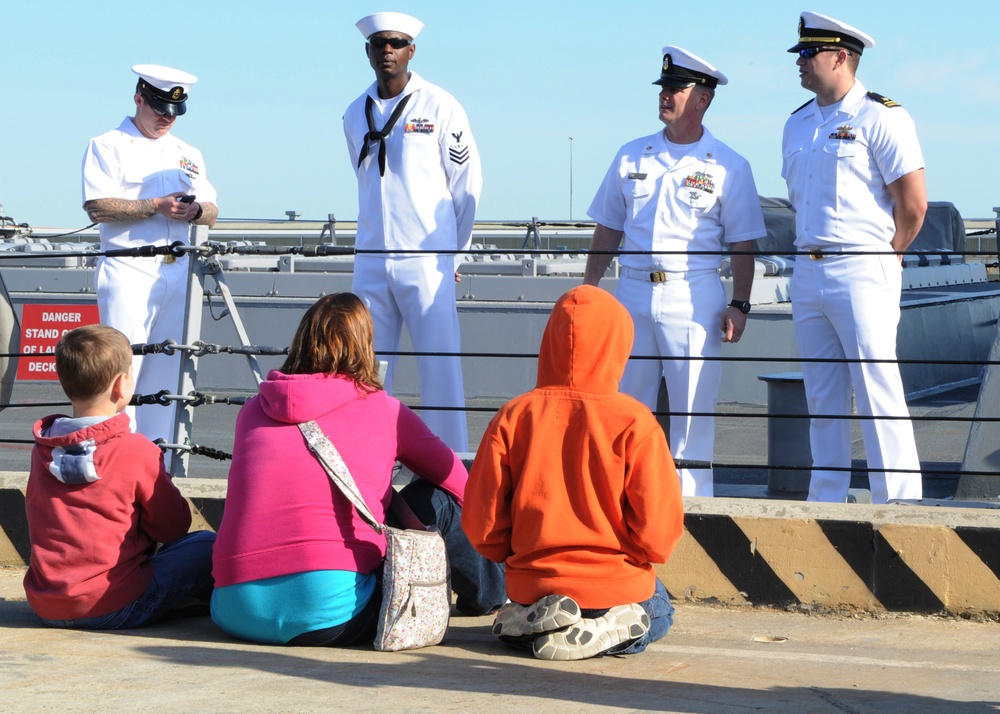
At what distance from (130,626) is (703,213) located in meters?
3.19

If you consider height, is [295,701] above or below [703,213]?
below

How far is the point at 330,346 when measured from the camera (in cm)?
419

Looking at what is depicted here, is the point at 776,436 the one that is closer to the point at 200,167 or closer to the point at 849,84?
the point at 849,84

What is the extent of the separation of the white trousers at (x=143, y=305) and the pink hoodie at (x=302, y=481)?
2673 mm

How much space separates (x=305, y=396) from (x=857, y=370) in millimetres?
2782

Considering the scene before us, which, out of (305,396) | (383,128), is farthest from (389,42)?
(305,396)

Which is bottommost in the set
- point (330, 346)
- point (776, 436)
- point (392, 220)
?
point (776, 436)

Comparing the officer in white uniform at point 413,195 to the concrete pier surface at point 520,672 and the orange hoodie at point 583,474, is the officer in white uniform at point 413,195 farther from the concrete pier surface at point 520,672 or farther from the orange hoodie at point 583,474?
the orange hoodie at point 583,474

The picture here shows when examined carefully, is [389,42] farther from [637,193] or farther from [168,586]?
[168,586]

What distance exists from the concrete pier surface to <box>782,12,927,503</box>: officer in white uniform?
1453 mm

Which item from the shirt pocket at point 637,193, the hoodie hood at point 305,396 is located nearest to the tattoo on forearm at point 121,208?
the shirt pocket at point 637,193

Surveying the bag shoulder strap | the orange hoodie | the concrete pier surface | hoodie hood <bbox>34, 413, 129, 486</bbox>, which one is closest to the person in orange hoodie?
the orange hoodie

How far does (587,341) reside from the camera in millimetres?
3959

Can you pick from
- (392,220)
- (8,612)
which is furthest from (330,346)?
(392,220)
